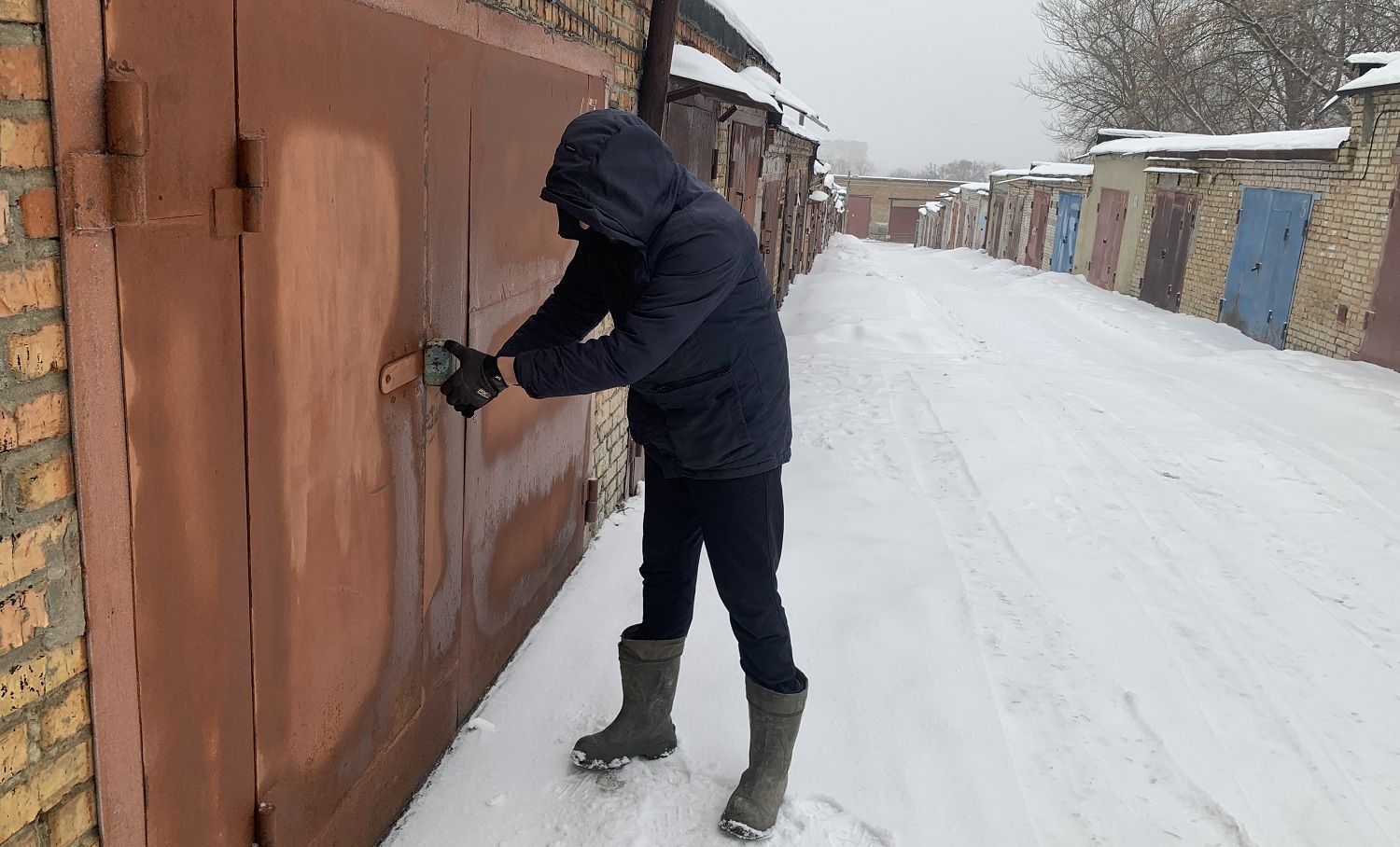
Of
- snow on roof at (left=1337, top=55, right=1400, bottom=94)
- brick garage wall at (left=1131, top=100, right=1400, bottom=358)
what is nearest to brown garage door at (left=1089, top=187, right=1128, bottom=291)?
brick garage wall at (left=1131, top=100, right=1400, bottom=358)

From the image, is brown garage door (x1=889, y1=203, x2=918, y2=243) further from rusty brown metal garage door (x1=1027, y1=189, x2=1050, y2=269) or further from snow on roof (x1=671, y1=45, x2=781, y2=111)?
snow on roof (x1=671, y1=45, x2=781, y2=111)

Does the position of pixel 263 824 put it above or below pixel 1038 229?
below

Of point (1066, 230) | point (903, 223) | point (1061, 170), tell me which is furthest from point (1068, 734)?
point (903, 223)

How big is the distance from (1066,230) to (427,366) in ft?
81.1

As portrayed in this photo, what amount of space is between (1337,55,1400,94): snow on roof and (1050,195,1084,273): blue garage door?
1282 cm

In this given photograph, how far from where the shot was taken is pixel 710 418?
7.82 feet

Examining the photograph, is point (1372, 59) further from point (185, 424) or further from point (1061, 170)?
point (1061, 170)

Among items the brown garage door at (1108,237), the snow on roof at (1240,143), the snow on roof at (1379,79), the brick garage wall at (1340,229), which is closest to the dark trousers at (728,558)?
the brick garage wall at (1340,229)

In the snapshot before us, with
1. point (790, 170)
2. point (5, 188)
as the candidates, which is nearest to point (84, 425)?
point (5, 188)

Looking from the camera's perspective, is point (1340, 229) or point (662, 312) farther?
point (1340, 229)

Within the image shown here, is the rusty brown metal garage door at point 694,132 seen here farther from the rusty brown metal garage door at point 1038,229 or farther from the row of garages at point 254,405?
the rusty brown metal garage door at point 1038,229

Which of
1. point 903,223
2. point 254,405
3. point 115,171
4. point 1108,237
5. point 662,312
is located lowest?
point 254,405

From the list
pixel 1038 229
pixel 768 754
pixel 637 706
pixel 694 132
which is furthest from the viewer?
pixel 1038 229

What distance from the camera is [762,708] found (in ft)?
Answer: 8.42
